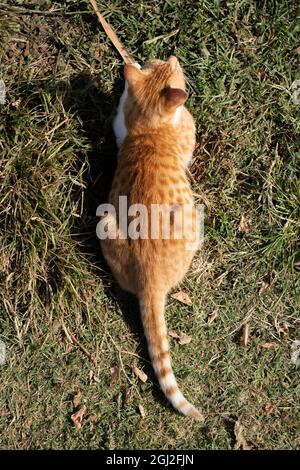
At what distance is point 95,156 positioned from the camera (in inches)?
143

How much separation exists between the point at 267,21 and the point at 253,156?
806 mm

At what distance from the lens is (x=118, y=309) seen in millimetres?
3617

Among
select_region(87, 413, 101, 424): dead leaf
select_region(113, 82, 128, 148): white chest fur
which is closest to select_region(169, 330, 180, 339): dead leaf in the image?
select_region(87, 413, 101, 424): dead leaf

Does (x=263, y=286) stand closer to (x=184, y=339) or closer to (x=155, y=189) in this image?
(x=184, y=339)

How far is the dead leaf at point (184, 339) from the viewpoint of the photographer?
3.61m

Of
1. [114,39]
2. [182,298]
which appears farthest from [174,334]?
[114,39]

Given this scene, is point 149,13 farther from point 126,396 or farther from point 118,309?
point 126,396

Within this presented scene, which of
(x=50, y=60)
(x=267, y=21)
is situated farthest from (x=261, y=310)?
(x=50, y=60)

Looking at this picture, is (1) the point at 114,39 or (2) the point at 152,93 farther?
(1) the point at 114,39

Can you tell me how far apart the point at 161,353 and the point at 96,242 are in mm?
760

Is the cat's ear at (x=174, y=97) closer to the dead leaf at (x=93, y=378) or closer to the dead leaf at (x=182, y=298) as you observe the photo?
the dead leaf at (x=182, y=298)

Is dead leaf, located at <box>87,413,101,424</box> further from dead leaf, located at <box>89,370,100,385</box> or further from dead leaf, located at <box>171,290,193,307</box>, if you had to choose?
dead leaf, located at <box>171,290,193,307</box>

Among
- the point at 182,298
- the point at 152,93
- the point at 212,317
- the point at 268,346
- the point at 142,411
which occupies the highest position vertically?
the point at 152,93

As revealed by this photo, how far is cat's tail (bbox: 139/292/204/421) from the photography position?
132 inches
